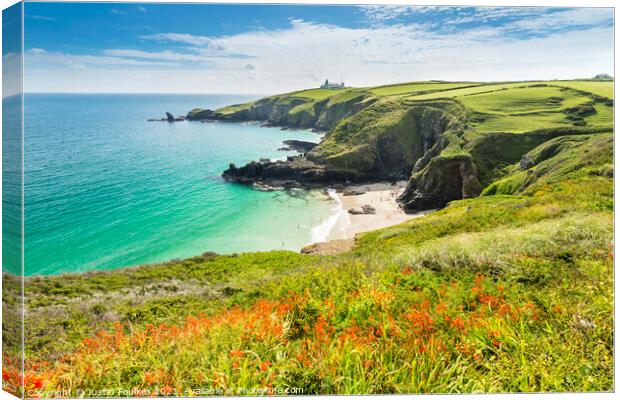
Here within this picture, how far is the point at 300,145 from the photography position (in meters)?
83.2

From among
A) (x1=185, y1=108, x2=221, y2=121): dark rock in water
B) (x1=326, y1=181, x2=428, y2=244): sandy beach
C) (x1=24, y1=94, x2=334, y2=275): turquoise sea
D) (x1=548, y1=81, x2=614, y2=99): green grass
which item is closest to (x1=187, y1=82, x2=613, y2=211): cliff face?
(x1=326, y1=181, x2=428, y2=244): sandy beach

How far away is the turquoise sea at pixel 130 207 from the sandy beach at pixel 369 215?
203 cm

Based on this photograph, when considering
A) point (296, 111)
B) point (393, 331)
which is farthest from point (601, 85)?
point (296, 111)

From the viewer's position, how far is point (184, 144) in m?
80.3

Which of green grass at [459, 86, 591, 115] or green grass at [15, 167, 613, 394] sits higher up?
green grass at [459, 86, 591, 115]

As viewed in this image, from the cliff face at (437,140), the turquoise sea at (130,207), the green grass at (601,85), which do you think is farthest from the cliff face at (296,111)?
the green grass at (601,85)

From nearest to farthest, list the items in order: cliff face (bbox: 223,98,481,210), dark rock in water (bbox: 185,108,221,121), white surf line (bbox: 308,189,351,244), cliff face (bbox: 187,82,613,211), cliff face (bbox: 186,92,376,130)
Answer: white surf line (bbox: 308,189,351,244) < cliff face (bbox: 187,82,613,211) < cliff face (bbox: 223,98,481,210) < cliff face (bbox: 186,92,376,130) < dark rock in water (bbox: 185,108,221,121)

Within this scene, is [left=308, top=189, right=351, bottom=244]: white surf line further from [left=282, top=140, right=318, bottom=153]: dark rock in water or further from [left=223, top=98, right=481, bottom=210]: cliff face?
[left=282, top=140, right=318, bottom=153]: dark rock in water

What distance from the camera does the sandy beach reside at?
37344 millimetres

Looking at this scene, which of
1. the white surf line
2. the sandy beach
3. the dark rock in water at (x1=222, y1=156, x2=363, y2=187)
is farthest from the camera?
the dark rock in water at (x1=222, y1=156, x2=363, y2=187)

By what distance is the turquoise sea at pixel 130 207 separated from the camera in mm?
27825

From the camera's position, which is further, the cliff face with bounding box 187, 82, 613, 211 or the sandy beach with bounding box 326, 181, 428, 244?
the cliff face with bounding box 187, 82, 613, 211

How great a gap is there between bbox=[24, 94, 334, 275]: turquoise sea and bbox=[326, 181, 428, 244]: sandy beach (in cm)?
203

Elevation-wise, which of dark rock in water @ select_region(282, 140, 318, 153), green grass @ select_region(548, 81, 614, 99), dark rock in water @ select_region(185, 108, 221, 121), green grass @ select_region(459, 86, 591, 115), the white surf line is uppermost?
dark rock in water @ select_region(185, 108, 221, 121)
